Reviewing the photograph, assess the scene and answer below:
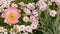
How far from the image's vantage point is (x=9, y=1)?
173 centimetres

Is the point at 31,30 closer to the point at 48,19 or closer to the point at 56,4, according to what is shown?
the point at 48,19

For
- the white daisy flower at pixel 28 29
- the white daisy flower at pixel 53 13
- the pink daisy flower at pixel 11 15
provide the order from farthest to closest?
the white daisy flower at pixel 53 13
the white daisy flower at pixel 28 29
the pink daisy flower at pixel 11 15

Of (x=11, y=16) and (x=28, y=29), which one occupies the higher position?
(x=11, y=16)

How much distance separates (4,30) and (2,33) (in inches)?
1.2

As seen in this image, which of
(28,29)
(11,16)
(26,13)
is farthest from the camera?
(26,13)

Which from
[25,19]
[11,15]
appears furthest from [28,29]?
[11,15]

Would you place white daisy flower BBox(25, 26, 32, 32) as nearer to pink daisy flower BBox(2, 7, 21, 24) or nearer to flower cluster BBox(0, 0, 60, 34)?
flower cluster BBox(0, 0, 60, 34)

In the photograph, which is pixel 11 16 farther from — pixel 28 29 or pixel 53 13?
pixel 53 13

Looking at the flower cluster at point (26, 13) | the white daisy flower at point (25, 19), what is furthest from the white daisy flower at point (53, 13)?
the white daisy flower at point (25, 19)

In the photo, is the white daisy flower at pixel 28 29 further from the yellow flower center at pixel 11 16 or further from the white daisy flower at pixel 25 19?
the yellow flower center at pixel 11 16

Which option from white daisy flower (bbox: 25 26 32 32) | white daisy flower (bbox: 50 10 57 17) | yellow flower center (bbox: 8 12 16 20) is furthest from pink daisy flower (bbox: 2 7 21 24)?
white daisy flower (bbox: 50 10 57 17)

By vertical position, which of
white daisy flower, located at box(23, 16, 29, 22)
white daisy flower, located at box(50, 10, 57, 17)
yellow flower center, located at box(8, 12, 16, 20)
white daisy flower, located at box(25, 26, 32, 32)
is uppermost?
yellow flower center, located at box(8, 12, 16, 20)

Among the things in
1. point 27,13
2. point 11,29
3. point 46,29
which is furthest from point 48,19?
point 11,29

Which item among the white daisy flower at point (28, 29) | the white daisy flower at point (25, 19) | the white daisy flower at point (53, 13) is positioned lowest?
the white daisy flower at point (28, 29)
